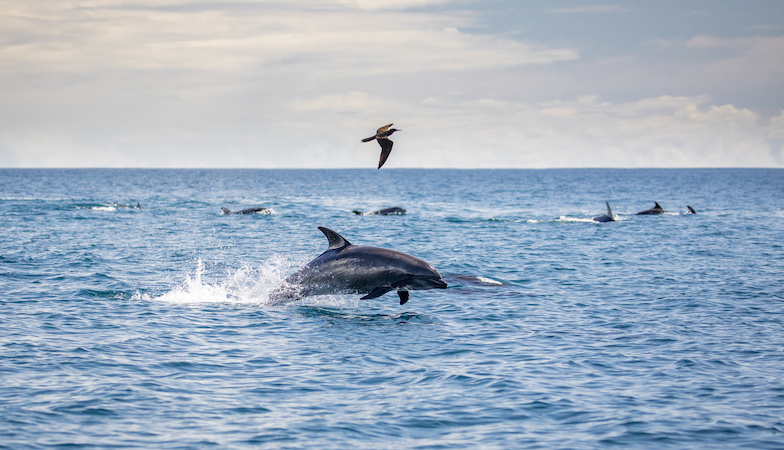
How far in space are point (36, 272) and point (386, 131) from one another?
47.2ft

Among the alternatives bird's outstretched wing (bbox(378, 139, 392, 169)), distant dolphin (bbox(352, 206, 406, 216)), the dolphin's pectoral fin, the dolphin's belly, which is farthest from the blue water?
distant dolphin (bbox(352, 206, 406, 216))

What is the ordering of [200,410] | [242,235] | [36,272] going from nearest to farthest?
[200,410] → [36,272] → [242,235]

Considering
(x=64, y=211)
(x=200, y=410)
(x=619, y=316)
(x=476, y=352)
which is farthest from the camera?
(x=64, y=211)

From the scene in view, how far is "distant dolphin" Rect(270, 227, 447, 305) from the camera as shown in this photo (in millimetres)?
15852

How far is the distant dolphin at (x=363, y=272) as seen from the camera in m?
15.9

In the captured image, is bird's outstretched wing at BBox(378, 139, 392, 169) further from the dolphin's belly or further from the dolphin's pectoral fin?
the dolphin's belly

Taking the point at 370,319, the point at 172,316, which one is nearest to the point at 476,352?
the point at 370,319

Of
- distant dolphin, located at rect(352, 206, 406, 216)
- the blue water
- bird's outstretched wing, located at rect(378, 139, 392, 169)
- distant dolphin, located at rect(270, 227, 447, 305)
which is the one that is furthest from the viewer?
distant dolphin, located at rect(352, 206, 406, 216)

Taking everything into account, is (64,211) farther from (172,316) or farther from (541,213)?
(172,316)

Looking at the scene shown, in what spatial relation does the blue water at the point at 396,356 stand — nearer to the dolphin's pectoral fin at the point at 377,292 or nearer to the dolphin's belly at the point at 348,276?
the dolphin's belly at the point at 348,276

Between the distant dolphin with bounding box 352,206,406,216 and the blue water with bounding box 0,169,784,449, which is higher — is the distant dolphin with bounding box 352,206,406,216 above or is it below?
above

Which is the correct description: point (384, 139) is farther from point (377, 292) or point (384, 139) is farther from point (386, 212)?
point (386, 212)

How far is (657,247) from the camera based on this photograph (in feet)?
105

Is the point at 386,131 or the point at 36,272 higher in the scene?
the point at 386,131
